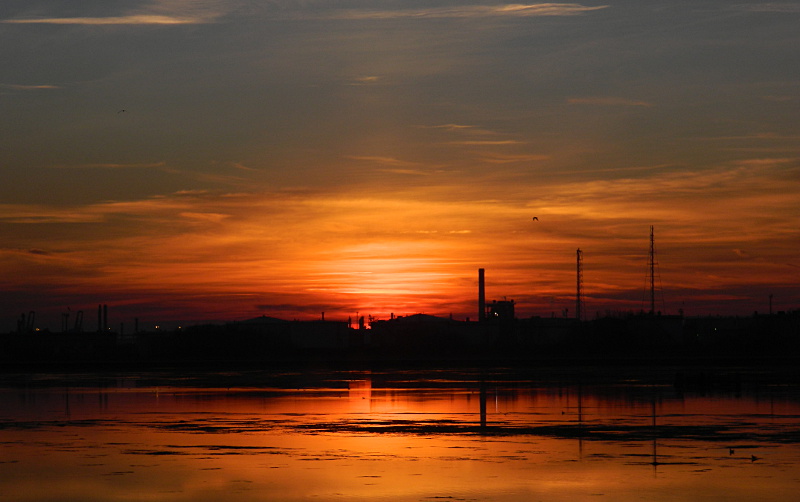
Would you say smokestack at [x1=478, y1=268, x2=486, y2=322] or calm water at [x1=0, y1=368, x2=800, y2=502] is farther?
smokestack at [x1=478, y1=268, x2=486, y2=322]

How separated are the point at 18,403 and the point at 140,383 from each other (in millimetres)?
17536

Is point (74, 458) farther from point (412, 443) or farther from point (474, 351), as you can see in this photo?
point (474, 351)

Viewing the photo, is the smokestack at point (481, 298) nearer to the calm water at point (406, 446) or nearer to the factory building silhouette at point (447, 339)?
the factory building silhouette at point (447, 339)

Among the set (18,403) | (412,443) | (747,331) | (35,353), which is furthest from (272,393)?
(747,331)

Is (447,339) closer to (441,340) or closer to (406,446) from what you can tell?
(441,340)

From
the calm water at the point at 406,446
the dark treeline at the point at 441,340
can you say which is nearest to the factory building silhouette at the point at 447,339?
the dark treeline at the point at 441,340

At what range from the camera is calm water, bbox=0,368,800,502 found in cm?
1888

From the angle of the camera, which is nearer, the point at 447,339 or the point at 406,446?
the point at 406,446

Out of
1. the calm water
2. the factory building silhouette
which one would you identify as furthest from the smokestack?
the calm water

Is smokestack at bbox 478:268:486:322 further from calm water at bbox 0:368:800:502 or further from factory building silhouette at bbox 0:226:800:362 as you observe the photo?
calm water at bbox 0:368:800:502

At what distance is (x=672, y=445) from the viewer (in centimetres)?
2472

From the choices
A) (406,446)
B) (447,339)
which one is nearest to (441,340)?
(447,339)

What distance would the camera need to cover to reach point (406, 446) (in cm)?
2531

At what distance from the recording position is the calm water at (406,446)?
18.9 metres
